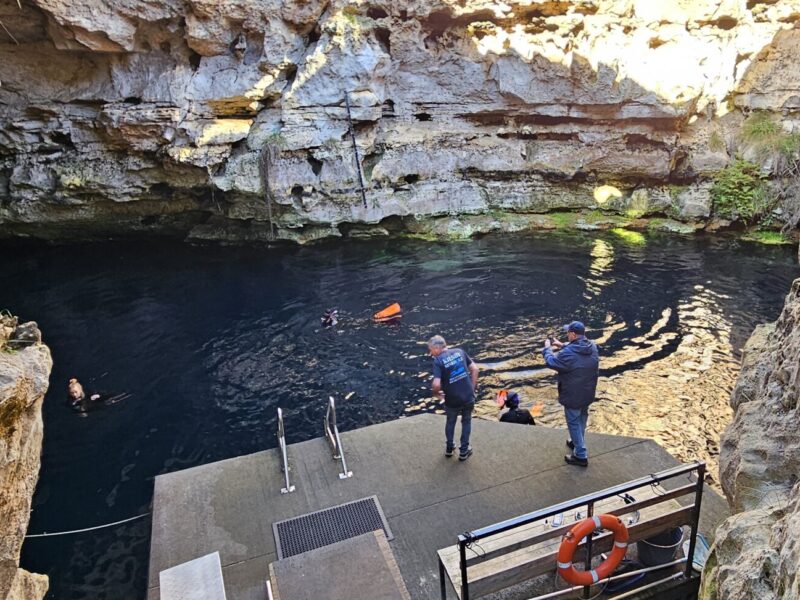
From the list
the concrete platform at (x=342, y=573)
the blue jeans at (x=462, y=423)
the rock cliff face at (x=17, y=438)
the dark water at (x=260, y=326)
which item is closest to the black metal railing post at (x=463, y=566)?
the concrete platform at (x=342, y=573)

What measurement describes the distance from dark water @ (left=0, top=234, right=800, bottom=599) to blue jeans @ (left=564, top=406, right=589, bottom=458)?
448 cm

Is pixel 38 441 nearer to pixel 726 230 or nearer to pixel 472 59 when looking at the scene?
pixel 472 59

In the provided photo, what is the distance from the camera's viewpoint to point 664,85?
21.1 metres

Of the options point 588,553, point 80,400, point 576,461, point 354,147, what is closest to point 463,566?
point 588,553

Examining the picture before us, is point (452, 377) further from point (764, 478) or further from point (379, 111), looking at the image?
point (379, 111)

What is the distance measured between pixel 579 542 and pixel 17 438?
457 cm

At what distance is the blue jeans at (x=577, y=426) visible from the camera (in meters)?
6.61

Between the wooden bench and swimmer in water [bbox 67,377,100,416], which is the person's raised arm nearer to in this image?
the wooden bench

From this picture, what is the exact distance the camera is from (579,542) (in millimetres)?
4395

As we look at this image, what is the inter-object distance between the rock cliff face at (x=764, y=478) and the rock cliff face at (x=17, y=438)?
499 cm

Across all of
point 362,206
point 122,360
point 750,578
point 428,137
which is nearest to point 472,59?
point 428,137

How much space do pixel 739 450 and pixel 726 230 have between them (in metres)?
20.0

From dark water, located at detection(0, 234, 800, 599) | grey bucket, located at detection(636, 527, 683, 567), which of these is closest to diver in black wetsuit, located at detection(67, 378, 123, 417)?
dark water, located at detection(0, 234, 800, 599)

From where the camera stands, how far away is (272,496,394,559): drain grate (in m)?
5.97
